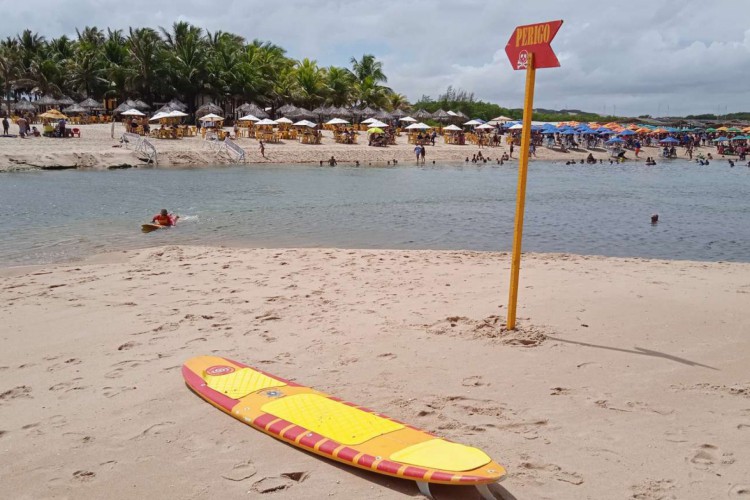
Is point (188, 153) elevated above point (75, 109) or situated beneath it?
situated beneath

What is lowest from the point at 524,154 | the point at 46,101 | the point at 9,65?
the point at 524,154

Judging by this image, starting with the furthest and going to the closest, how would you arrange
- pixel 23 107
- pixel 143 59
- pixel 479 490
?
pixel 143 59 → pixel 23 107 → pixel 479 490

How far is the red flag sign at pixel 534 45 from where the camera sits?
4488mm

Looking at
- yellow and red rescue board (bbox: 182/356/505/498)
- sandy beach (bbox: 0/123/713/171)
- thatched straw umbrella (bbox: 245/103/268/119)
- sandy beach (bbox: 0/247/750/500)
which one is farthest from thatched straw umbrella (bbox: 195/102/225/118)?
yellow and red rescue board (bbox: 182/356/505/498)

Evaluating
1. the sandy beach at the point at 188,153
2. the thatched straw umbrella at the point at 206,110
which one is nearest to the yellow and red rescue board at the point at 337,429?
the sandy beach at the point at 188,153

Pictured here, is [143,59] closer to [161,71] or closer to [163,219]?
[161,71]

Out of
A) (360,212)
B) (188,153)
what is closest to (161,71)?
(188,153)

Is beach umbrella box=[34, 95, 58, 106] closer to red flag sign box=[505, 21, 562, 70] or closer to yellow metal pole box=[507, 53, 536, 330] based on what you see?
red flag sign box=[505, 21, 562, 70]

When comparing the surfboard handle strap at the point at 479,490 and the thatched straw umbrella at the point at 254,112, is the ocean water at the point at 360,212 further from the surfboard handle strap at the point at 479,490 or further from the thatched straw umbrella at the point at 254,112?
the thatched straw umbrella at the point at 254,112

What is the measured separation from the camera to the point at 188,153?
105 feet

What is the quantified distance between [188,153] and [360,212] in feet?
60.6

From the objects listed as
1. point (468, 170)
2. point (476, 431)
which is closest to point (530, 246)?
point (476, 431)

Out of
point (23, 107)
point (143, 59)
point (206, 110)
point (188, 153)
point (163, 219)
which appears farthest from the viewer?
point (143, 59)

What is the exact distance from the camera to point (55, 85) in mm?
46906
